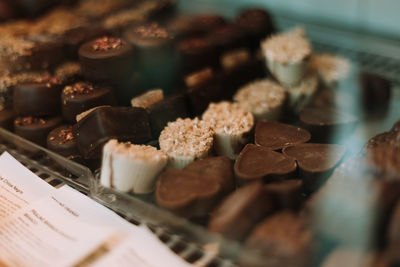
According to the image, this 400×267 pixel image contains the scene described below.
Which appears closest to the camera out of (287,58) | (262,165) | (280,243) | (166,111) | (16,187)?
(280,243)

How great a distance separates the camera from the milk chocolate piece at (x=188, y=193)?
1.31m

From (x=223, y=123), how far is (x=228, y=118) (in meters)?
0.05


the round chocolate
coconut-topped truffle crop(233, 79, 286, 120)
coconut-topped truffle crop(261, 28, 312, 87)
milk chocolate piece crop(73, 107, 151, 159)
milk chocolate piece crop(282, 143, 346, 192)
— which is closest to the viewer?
milk chocolate piece crop(282, 143, 346, 192)

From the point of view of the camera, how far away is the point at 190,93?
1.92 meters

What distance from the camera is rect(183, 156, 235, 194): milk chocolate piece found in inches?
55.3

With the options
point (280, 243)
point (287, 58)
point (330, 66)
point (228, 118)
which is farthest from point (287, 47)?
point (280, 243)

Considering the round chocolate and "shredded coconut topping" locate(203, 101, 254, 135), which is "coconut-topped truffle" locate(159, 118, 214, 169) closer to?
"shredded coconut topping" locate(203, 101, 254, 135)

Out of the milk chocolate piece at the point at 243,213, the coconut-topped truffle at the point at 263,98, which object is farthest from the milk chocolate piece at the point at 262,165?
the coconut-topped truffle at the point at 263,98

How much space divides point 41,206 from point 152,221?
0.39 metres

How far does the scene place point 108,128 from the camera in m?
1.52

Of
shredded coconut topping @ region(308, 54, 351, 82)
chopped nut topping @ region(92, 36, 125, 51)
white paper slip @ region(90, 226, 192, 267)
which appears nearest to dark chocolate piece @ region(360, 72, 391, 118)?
shredded coconut topping @ region(308, 54, 351, 82)

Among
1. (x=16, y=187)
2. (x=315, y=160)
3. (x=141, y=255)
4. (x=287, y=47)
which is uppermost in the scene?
(x=287, y=47)

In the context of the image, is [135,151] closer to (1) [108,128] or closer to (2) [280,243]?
(1) [108,128]

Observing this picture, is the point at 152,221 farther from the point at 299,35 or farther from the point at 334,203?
the point at 299,35
